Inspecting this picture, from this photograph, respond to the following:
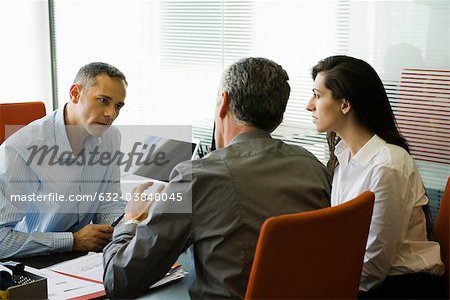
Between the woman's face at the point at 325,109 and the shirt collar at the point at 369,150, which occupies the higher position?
the woman's face at the point at 325,109

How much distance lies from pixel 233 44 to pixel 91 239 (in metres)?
1.68

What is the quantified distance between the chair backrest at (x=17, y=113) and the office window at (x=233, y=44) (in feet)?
2.99

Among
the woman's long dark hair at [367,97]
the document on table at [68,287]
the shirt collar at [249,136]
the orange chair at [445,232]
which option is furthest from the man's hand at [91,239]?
the orange chair at [445,232]

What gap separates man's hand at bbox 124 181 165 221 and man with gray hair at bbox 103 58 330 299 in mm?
124

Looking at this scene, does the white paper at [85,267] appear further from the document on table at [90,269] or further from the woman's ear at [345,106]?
the woman's ear at [345,106]

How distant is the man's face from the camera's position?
93.5 inches

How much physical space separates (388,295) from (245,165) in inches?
29.1

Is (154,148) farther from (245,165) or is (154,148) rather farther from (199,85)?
(245,165)

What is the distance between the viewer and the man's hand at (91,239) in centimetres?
210

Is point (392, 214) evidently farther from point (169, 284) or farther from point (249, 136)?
point (169, 284)

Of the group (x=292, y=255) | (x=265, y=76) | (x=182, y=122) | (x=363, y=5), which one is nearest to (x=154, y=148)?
(x=182, y=122)

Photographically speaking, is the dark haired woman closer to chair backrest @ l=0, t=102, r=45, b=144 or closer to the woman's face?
the woman's face

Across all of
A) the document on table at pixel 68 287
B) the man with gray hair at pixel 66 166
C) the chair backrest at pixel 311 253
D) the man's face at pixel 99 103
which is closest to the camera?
the chair backrest at pixel 311 253

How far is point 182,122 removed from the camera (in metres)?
3.81
